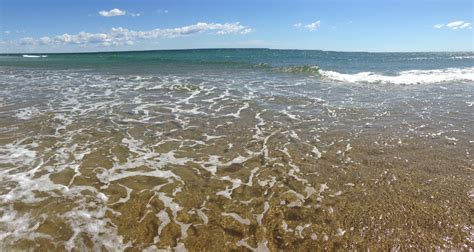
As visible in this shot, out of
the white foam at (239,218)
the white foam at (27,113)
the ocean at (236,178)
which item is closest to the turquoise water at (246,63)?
the white foam at (27,113)

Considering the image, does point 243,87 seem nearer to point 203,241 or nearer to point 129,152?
point 129,152

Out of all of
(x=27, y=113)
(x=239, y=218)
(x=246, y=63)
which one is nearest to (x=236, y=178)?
(x=239, y=218)

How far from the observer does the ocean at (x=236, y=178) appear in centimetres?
612

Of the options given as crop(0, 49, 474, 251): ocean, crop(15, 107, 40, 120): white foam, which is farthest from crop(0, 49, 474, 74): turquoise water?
crop(0, 49, 474, 251): ocean

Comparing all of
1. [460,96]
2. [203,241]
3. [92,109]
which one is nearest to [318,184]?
[203,241]

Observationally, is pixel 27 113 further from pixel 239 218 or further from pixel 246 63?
pixel 246 63

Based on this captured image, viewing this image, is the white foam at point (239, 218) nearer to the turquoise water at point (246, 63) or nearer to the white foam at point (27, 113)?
the white foam at point (27, 113)

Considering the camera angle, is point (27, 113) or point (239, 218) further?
point (27, 113)

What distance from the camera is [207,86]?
23.9m

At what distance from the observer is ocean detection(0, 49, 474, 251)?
6.12m

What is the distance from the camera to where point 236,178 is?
27.6 ft

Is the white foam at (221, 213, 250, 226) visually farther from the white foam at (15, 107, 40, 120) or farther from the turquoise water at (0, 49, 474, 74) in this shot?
the turquoise water at (0, 49, 474, 74)

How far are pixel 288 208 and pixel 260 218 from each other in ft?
2.35

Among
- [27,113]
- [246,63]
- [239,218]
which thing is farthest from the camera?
[246,63]
